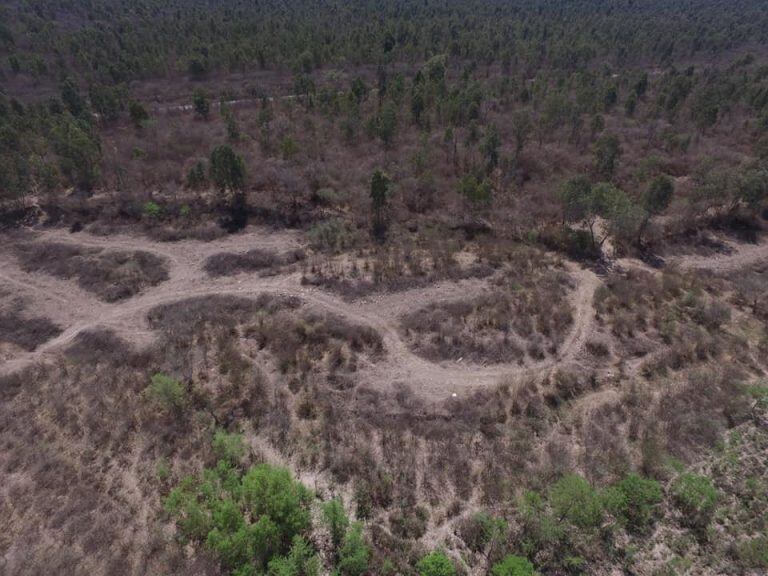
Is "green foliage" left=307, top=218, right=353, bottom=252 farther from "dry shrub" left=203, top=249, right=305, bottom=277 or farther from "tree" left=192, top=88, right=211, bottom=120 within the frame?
"tree" left=192, top=88, right=211, bottom=120

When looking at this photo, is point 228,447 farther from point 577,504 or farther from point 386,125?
point 386,125

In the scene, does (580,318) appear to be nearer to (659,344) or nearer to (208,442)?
(659,344)

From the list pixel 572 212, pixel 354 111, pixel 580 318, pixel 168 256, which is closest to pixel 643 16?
pixel 354 111

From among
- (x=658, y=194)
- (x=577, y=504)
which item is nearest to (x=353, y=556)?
(x=577, y=504)

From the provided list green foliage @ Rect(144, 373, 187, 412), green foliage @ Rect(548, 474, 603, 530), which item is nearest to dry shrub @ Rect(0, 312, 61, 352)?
green foliage @ Rect(144, 373, 187, 412)

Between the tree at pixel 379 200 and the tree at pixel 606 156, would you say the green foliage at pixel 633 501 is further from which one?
the tree at pixel 606 156
